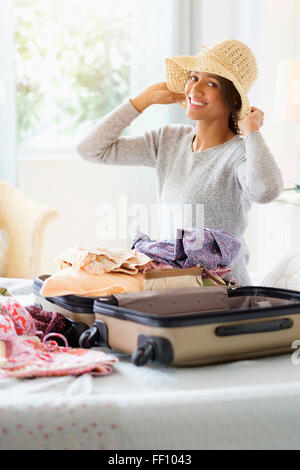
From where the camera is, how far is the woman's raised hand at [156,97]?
2.15 metres

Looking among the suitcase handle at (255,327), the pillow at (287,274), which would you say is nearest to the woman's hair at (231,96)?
the pillow at (287,274)

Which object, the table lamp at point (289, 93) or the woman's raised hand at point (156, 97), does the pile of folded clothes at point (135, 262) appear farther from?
the table lamp at point (289, 93)

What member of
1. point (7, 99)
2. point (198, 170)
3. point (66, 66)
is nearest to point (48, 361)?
point (198, 170)

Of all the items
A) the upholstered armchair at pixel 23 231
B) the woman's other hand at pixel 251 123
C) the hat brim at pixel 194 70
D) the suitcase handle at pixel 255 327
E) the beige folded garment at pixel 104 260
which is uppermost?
the hat brim at pixel 194 70

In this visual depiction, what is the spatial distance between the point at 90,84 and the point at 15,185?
91cm

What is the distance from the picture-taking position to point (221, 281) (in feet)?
4.66

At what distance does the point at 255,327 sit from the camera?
43.6 inches

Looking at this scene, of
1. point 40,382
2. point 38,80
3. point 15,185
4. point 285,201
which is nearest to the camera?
point 40,382

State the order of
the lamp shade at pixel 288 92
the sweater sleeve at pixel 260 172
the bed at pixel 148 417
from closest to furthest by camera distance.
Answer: the bed at pixel 148 417
the sweater sleeve at pixel 260 172
the lamp shade at pixel 288 92

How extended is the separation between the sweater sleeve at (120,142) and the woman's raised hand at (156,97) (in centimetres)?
2

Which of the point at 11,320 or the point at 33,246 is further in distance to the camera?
the point at 33,246

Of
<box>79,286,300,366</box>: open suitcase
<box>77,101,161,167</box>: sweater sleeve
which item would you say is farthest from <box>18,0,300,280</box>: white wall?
<box>79,286,300,366</box>: open suitcase
